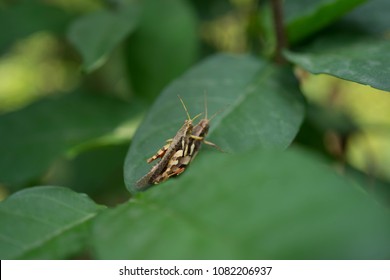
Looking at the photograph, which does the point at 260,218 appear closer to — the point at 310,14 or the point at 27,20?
the point at 310,14

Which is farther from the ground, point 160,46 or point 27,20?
point 27,20

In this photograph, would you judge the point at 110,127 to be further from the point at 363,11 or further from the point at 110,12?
the point at 363,11

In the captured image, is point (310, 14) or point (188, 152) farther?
point (310, 14)

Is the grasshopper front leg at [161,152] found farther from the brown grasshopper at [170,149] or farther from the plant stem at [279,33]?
the plant stem at [279,33]

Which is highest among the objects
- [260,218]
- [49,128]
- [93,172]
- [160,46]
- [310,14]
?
[260,218]

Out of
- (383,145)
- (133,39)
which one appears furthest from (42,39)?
(383,145)

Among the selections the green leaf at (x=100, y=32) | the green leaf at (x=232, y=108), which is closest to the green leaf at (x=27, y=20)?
the green leaf at (x=100, y=32)

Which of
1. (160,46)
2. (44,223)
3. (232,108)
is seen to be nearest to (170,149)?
(232,108)
